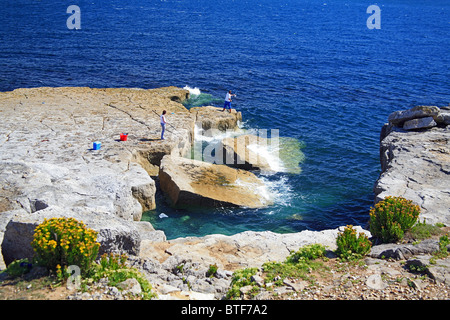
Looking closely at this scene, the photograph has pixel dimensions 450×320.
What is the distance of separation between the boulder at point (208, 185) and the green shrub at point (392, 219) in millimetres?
8201

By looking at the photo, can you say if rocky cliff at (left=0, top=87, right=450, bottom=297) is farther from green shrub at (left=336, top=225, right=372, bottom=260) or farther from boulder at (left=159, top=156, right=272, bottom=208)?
boulder at (left=159, top=156, right=272, bottom=208)

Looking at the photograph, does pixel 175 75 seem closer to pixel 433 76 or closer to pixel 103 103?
pixel 103 103

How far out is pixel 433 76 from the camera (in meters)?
51.4

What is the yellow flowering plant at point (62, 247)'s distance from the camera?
972 centimetres

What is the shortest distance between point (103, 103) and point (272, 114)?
14590mm

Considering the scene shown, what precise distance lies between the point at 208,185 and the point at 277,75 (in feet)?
101

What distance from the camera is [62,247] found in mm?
9789

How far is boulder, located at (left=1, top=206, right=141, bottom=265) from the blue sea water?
646 cm

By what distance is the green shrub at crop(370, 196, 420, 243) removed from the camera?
44.2 ft

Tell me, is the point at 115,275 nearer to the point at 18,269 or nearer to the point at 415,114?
the point at 18,269

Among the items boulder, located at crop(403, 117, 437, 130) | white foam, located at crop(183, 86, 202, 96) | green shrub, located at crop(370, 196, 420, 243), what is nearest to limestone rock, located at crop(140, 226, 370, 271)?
green shrub, located at crop(370, 196, 420, 243)

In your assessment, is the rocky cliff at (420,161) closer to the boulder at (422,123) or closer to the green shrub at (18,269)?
the boulder at (422,123)
